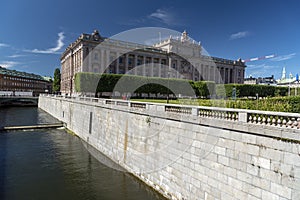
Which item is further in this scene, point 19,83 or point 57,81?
point 19,83

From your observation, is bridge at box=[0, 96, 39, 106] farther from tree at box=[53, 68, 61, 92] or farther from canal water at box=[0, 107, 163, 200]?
canal water at box=[0, 107, 163, 200]

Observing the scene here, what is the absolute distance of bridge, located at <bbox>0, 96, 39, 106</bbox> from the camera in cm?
6051

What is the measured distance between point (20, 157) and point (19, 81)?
109428 mm

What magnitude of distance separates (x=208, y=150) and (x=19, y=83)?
400ft

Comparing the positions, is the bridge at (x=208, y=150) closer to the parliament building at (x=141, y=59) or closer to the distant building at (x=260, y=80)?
the parliament building at (x=141, y=59)

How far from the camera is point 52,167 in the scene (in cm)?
1459

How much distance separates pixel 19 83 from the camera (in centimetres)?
10794

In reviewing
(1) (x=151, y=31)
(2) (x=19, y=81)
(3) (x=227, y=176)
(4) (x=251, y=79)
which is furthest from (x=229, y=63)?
(2) (x=19, y=81)

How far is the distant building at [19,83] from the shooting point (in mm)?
96400

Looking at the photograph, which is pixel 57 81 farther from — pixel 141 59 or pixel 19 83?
pixel 141 59

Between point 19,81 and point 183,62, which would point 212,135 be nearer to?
point 183,62

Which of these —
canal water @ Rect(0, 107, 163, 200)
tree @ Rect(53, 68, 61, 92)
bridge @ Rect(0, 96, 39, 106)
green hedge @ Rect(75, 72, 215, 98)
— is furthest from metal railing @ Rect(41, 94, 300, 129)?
tree @ Rect(53, 68, 61, 92)

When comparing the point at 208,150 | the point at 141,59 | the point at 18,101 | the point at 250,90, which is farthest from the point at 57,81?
the point at 208,150

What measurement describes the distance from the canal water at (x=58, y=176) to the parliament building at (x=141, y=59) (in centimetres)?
4622
